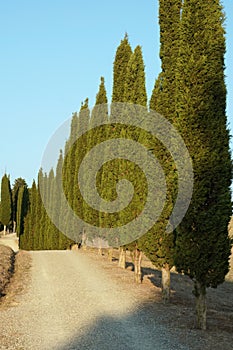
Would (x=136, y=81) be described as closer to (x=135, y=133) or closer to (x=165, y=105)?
(x=135, y=133)

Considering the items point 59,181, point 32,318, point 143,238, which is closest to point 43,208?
point 59,181

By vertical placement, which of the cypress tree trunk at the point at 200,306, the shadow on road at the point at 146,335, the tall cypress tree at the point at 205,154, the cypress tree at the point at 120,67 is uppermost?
the cypress tree at the point at 120,67

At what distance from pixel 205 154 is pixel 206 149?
0.12 meters

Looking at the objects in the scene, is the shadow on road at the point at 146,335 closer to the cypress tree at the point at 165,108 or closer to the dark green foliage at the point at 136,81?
the cypress tree at the point at 165,108

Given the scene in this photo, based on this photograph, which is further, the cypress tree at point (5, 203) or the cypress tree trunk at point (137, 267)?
the cypress tree at point (5, 203)

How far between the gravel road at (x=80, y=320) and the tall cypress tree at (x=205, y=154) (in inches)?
68.9

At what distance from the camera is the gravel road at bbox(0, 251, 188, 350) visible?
8344mm

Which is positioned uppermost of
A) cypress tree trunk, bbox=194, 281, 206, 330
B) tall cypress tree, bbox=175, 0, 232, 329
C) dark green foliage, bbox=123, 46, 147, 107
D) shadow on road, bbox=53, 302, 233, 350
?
dark green foliage, bbox=123, 46, 147, 107

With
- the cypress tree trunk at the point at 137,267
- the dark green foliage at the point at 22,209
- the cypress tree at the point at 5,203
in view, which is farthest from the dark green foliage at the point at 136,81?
the cypress tree at the point at 5,203

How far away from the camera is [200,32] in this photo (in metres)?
10.5

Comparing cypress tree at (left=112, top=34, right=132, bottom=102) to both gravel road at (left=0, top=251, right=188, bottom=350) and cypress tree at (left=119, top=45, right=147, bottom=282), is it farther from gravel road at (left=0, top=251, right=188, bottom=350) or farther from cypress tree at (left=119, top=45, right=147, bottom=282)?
gravel road at (left=0, top=251, right=188, bottom=350)

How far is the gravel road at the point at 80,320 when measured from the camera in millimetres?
8344

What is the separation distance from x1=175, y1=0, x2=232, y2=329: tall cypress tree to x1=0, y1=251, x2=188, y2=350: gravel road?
1.75 meters

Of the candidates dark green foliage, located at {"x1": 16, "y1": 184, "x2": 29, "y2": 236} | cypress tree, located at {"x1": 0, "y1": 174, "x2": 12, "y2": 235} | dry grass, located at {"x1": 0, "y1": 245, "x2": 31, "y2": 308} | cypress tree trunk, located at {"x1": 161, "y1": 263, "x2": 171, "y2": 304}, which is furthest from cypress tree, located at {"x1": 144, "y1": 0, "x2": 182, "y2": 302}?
cypress tree, located at {"x1": 0, "y1": 174, "x2": 12, "y2": 235}
